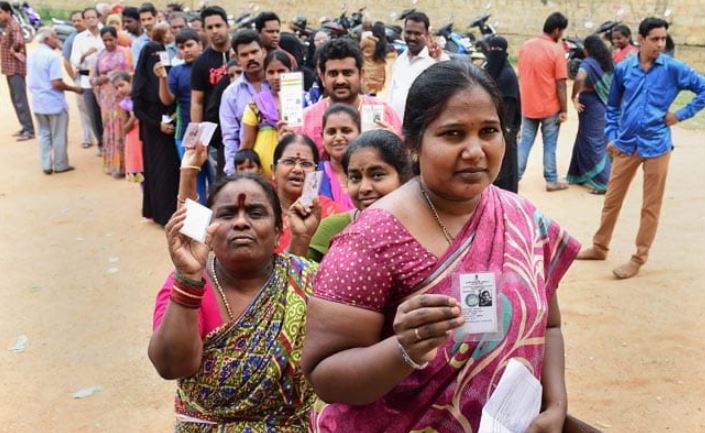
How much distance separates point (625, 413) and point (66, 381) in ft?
10.7

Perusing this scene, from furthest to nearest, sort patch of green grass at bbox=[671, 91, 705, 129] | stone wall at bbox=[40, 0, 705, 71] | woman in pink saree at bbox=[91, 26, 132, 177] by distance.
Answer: stone wall at bbox=[40, 0, 705, 71]
patch of green grass at bbox=[671, 91, 705, 129]
woman in pink saree at bbox=[91, 26, 132, 177]

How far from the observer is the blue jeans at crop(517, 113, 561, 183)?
30.1 feet

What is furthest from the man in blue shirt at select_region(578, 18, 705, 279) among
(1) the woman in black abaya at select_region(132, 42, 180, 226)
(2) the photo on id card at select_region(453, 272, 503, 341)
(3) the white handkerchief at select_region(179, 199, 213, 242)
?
(2) the photo on id card at select_region(453, 272, 503, 341)

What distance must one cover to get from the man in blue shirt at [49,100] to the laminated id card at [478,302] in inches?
399

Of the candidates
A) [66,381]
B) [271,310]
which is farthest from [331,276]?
[66,381]

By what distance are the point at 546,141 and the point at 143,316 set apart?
547 cm

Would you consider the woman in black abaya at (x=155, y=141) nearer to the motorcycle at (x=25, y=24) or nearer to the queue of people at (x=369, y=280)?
the queue of people at (x=369, y=280)

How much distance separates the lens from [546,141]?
9.25m

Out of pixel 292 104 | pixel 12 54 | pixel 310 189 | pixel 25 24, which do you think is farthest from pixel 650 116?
pixel 25 24

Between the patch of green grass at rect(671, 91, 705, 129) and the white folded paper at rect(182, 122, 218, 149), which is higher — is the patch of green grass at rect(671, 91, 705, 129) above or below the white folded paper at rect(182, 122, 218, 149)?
below

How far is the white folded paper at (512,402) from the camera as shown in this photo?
1.76m

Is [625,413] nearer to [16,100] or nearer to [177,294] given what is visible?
[177,294]

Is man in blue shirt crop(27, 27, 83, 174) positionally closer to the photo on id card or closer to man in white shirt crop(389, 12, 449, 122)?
man in white shirt crop(389, 12, 449, 122)

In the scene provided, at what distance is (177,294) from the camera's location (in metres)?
2.29
